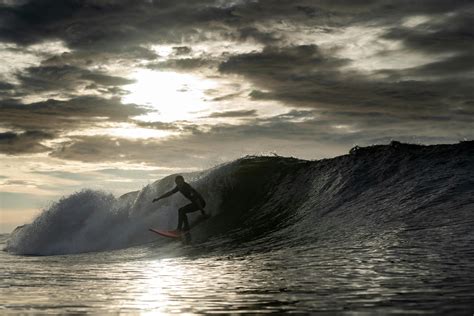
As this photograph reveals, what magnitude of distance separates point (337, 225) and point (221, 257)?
323 cm

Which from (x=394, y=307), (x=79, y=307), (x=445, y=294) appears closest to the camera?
(x=394, y=307)

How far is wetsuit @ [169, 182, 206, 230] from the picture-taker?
18938mm

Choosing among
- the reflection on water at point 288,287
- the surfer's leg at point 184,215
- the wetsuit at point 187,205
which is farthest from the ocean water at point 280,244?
the wetsuit at point 187,205

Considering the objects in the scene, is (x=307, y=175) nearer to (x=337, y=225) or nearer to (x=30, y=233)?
(x=337, y=225)

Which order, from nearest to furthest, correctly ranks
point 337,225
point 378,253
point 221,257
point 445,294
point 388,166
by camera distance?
point 445,294 < point 378,253 < point 221,257 < point 337,225 < point 388,166

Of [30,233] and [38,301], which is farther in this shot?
[30,233]

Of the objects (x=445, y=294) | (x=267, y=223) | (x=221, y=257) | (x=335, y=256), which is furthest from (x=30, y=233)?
(x=445, y=294)

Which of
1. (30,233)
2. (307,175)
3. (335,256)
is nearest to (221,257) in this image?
(335,256)

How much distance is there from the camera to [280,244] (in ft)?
43.3

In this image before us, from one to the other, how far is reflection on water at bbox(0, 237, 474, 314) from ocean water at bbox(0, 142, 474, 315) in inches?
0.9

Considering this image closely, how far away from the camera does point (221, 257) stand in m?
12.8

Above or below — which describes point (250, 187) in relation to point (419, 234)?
above

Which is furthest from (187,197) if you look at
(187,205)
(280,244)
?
(280,244)

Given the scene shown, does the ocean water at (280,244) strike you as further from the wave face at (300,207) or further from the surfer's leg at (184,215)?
the surfer's leg at (184,215)
